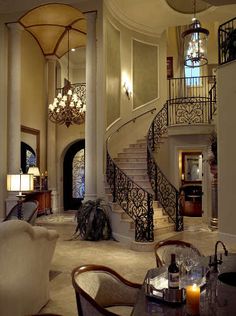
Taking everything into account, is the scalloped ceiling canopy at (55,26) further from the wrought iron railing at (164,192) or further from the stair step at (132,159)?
the wrought iron railing at (164,192)

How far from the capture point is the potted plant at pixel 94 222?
7.32 m

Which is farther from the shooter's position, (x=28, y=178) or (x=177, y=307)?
(x=28, y=178)

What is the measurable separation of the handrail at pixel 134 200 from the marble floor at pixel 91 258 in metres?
0.46

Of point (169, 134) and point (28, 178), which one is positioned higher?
point (169, 134)

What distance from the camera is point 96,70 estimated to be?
8172mm

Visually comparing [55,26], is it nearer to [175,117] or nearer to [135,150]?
[135,150]

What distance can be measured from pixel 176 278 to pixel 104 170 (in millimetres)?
6055

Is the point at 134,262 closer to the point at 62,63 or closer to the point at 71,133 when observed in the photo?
the point at 71,133

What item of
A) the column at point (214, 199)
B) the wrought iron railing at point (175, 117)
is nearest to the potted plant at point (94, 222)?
the wrought iron railing at point (175, 117)

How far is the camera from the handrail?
6.64 metres

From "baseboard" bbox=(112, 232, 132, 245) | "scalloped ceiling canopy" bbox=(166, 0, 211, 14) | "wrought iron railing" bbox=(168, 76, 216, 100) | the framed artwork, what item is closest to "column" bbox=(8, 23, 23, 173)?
"baseboard" bbox=(112, 232, 132, 245)

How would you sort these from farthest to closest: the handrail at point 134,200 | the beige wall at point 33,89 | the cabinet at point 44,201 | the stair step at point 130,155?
the beige wall at point 33,89 → the cabinet at point 44,201 → the stair step at point 130,155 → the handrail at point 134,200

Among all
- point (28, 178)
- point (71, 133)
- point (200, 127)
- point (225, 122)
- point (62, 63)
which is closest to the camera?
point (28, 178)

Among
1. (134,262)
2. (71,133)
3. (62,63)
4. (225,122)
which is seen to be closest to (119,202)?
Result: (134,262)
